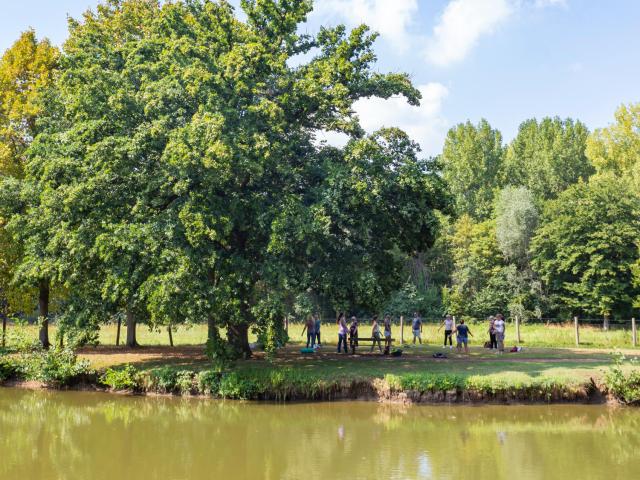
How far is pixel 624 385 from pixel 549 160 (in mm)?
49118

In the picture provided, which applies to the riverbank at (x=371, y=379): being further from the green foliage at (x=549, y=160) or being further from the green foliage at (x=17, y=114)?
the green foliage at (x=549, y=160)

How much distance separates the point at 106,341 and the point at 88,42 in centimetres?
1715

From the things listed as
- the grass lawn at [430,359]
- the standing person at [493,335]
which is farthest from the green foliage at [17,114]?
the standing person at [493,335]

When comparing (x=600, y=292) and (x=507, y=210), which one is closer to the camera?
(x=600, y=292)

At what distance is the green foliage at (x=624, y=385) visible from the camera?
64.8 ft

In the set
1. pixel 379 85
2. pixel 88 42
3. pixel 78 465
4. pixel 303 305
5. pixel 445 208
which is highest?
pixel 88 42

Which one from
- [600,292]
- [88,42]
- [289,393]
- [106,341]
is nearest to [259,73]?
[88,42]

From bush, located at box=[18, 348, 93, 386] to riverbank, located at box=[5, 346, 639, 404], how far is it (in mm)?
87

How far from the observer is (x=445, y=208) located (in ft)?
75.5

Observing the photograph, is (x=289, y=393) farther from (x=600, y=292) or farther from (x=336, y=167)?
(x=600, y=292)

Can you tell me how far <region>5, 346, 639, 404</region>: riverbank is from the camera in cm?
2034

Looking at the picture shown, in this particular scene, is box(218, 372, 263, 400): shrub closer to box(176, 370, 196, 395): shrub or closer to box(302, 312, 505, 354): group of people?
box(176, 370, 196, 395): shrub

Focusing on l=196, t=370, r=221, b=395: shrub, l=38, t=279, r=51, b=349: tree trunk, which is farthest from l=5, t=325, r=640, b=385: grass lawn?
l=38, t=279, r=51, b=349: tree trunk

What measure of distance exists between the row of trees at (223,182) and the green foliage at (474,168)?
44346 mm
